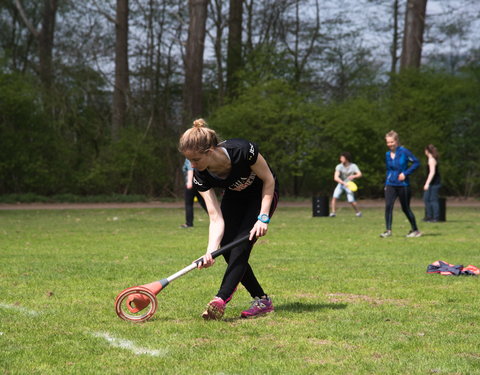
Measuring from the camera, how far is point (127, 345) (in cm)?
453

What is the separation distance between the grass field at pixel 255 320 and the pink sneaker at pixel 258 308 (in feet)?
0.29

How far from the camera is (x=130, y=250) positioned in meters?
10.5

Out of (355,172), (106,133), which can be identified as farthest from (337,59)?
(355,172)

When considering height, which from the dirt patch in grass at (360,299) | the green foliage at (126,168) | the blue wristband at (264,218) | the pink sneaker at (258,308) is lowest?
the green foliage at (126,168)

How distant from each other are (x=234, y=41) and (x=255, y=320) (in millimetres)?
27104

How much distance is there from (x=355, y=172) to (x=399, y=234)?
698 centimetres

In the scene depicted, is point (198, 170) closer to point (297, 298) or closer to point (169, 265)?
point (297, 298)

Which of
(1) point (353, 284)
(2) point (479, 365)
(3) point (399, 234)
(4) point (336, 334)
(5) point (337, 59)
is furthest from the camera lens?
(5) point (337, 59)

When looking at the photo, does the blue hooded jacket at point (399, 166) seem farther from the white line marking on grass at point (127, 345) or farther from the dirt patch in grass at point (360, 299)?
the white line marking on grass at point (127, 345)

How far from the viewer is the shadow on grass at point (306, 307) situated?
19.1ft

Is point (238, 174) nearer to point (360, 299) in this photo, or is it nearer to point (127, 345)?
point (127, 345)

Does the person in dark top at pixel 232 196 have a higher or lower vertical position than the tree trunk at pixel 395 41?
lower

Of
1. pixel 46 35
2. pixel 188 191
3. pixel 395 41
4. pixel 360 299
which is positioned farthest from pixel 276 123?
pixel 360 299

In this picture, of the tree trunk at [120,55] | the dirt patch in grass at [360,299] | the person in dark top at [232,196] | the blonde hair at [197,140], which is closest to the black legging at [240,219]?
the person in dark top at [232,196]
